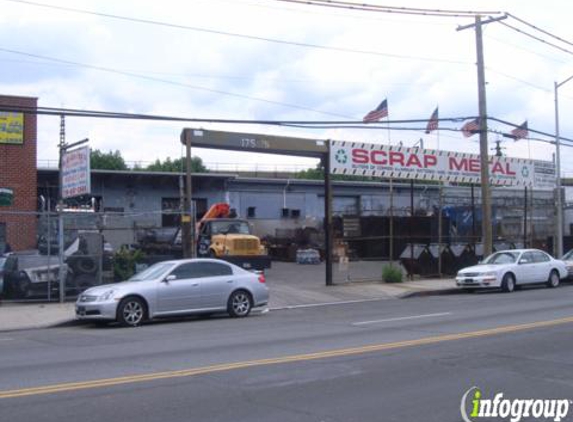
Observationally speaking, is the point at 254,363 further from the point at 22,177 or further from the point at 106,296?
the point at 22,177

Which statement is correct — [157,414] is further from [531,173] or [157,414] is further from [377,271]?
[531,173]

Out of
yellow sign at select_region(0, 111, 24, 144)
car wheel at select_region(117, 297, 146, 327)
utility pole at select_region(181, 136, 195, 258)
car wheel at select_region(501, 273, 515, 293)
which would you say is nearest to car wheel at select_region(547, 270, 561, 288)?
car wheel at select_region(501, 273, 515, 293)

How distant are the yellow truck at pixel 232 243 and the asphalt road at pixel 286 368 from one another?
33.0 ft

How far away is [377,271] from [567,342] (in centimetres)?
2047

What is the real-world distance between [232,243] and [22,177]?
34.7 feet

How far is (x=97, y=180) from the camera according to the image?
45.8 m

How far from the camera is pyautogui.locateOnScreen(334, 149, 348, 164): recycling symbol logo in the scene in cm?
2691

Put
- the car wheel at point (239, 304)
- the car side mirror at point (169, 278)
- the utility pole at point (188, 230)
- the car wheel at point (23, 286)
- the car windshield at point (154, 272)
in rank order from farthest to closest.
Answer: the utility pole at point (188, 230)
the car wheel at point (23, 286)
the car wheel at point (239, 304)
the car windshield at point (154, 272)
the car side mirror at point (169, 278)

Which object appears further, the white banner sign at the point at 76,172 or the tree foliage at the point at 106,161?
the tree foliage at the point at 106,161

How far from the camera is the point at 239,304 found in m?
18.0

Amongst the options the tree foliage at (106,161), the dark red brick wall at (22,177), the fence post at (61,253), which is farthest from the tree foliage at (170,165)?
the fence post at (61,253)

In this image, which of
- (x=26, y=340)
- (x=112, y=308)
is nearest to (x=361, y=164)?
(x=112, y=308)

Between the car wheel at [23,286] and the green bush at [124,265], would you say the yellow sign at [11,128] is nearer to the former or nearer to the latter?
the green bush at [124,265]

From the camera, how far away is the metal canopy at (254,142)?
23250mm
